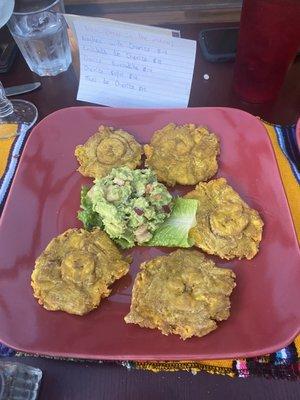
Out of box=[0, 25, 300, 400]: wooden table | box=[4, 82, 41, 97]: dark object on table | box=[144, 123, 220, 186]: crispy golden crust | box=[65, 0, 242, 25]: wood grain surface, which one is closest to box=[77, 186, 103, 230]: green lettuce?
box=[144, 123, 220, 186]: crispy golden crust

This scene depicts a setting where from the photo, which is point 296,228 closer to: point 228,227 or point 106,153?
point 228,227

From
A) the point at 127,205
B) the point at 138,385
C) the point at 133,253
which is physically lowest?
the point at 138,385

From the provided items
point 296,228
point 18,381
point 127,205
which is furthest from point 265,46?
point 18,381

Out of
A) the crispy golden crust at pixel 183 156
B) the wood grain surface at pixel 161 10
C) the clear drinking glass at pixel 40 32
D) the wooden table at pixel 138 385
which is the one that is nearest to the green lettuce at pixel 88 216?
the crispy golden crust at pixel 183 156

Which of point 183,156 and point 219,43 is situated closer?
point 183,156

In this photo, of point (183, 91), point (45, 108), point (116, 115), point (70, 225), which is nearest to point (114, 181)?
point (70, 225)

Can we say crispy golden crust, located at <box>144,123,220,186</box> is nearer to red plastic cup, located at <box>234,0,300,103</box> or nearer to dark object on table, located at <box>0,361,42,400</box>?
red plastic cup, located at <box>234,0,300,103</box>
